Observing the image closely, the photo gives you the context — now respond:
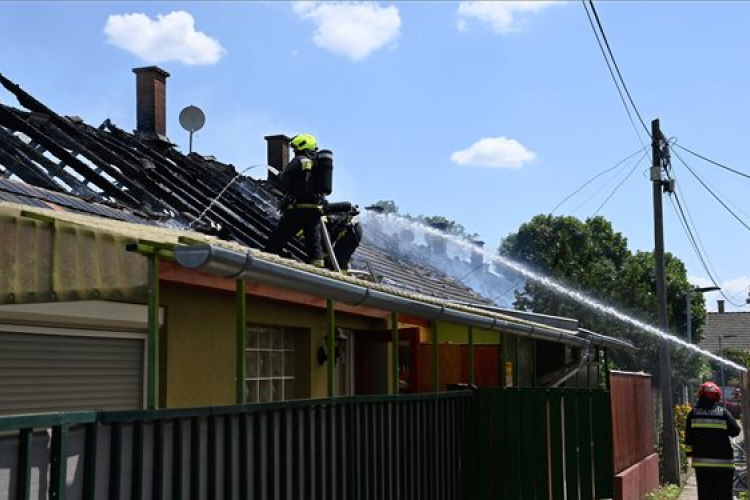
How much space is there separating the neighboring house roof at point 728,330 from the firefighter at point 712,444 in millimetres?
64125

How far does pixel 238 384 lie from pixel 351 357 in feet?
20.6

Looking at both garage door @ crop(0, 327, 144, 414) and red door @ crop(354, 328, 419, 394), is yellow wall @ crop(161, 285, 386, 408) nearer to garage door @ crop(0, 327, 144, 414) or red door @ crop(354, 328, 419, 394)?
garage door @ crop(0, 327, 144, 414)

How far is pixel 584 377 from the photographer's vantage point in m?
14.3

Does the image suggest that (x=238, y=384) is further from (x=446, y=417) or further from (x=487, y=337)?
(x=487, y=337)

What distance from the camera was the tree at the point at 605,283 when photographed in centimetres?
3509

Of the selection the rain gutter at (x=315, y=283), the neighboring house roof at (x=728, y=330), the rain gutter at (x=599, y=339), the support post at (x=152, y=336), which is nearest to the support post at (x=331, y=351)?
the rain gutter at (x=315, y=283)

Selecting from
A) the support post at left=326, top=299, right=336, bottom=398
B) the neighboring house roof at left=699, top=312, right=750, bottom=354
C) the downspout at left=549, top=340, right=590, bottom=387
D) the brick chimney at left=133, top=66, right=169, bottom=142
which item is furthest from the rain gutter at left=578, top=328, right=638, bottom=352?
the neighboring house roof at left=699, top=312, right=750, bottom=354

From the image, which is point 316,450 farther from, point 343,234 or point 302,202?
point 343,234

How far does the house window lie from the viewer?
9.52 m

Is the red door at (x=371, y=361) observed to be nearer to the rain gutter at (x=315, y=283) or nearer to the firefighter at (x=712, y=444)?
the rain gutter at (x=315, y=283)

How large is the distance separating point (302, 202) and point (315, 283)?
4.59 meters

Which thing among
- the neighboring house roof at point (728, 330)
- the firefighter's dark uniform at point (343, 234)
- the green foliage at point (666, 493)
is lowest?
the green foliage at point (666, 493)

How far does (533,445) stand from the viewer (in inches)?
359

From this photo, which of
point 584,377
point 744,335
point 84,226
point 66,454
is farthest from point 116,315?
point 744,335
